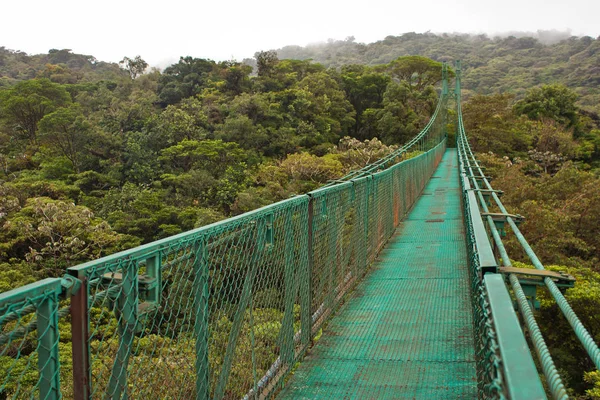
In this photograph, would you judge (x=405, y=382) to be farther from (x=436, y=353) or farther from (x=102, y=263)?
(x=102, y=263)

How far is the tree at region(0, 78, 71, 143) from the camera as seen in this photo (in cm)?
2852

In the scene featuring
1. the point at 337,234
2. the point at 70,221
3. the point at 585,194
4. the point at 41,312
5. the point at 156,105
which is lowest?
the point at 70,221

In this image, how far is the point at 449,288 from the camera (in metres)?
4.55

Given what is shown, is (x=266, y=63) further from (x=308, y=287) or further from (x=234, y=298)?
(x=234, y=298)

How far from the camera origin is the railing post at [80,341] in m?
1.37

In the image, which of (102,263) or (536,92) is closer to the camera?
(102,263)

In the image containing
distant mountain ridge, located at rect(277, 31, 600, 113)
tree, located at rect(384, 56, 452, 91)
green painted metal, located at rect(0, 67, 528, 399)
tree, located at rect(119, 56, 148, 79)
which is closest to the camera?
green painted metal, located at rect(0, 67, 528, 399)

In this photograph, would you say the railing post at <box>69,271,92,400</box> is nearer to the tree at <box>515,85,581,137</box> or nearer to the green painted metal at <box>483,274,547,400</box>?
the green painted metal at <box>483,274,547,400</box>

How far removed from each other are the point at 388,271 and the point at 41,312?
14.5 ft

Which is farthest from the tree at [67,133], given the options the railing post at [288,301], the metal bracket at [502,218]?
the metal bracket at [502,218]

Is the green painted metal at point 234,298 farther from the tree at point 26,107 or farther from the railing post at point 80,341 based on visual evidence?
the tree at point 26,107

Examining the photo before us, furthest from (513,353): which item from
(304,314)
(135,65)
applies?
(135,65)

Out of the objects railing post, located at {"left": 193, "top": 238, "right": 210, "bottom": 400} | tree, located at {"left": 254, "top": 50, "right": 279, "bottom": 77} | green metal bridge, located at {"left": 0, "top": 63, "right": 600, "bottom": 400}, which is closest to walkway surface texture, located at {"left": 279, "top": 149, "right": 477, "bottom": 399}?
green metal bridge, located at {"left": 0, "top": 63, "right": 600, "bottom": 400}

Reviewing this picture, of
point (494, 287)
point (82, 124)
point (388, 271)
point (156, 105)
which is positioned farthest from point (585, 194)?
point (156, 105)
